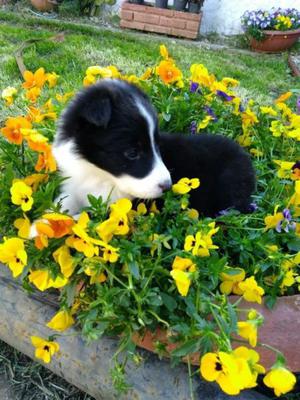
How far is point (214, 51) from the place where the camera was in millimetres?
6469

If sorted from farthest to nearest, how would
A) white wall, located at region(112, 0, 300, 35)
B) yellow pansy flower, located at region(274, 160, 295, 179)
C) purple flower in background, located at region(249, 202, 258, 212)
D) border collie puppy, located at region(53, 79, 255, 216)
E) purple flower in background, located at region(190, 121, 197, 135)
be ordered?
white wall, located at region(112, 0, 300, 35)
purple flower in background, located at region(190, 121, 197, 135)
purple flower in background, located at region(249, 202, 258, 212)
yellow pansy flower, located at region(274, 160, 295, 179)
border collie puppy, located at region(53, 79, 255, 216)

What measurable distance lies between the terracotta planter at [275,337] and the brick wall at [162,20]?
5.90 m

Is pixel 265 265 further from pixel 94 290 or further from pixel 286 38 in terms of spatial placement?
pixel 286 38

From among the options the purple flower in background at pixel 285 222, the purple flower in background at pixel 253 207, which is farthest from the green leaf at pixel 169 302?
the purple flower in background at pixel 253 207

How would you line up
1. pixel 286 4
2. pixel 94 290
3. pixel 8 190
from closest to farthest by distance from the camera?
1. pixel 94 290
2. pixel 8 190
3. pixel 286 4

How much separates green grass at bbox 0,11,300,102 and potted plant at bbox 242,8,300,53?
0.80 feet

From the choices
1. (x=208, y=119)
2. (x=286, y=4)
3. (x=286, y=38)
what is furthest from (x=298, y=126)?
(x=286, y=4)

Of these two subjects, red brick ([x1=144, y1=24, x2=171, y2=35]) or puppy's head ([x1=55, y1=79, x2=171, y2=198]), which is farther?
red brick ([x1=144, y1=24, x2=171, y2=35])

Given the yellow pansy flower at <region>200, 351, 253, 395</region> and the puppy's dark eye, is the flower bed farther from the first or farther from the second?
the puppy's dark eye

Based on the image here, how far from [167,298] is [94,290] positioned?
11.3 inches

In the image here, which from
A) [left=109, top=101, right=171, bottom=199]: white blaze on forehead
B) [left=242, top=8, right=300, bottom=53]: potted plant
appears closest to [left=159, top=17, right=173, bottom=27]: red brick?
[left=242, top=8, right=300, bottom=53]: potted plant

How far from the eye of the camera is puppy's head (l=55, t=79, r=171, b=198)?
181 cm

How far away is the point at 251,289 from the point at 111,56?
4.39 metres

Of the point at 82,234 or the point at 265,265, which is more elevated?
the point at 82,234
